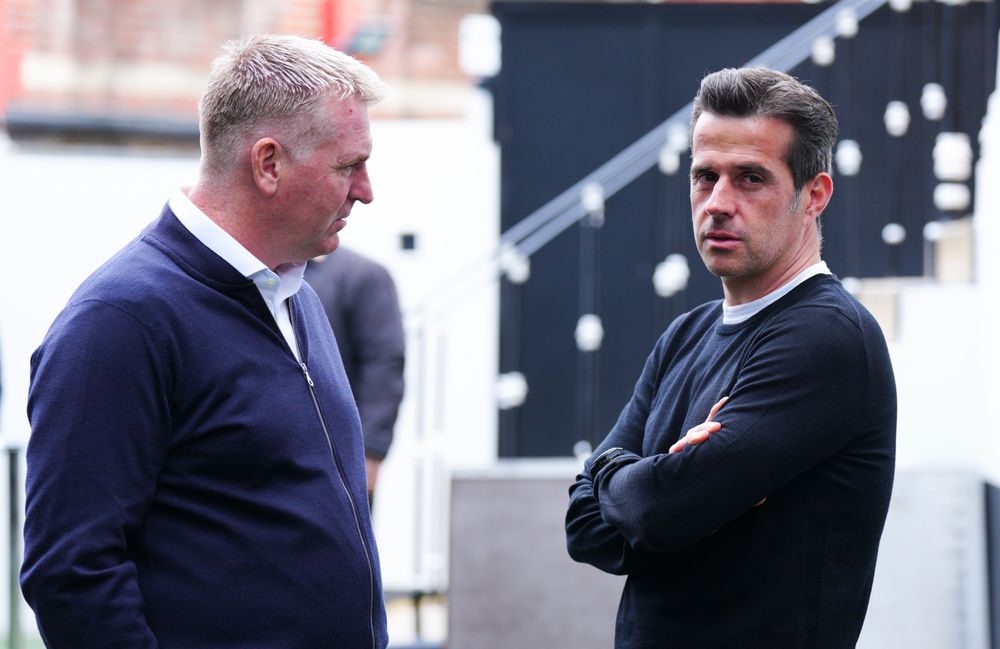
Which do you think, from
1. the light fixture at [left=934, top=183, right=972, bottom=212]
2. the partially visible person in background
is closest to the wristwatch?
the partially visible person in background

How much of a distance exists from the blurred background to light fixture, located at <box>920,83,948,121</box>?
18mm

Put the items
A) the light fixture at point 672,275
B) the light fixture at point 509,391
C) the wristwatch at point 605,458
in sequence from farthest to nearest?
the light fixture at point 509,391
the light fixture at point 672,275
the wristwatch at point 605,458

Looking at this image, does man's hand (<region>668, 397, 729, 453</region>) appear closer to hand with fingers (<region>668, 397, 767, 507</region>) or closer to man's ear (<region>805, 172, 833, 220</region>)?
hand with fingers (<region>668, 397, 767, 507</region>)

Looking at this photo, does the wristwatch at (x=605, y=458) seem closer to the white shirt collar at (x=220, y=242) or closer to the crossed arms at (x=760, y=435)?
the crossed arms at (x=760, y=435)

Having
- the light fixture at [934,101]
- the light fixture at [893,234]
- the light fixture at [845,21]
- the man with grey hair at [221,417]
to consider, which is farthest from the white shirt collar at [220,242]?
the light fixture at [934,101]

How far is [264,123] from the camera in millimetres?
1594

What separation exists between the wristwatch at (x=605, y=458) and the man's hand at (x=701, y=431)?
7.7 inches

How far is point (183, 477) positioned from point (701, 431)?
70 cm

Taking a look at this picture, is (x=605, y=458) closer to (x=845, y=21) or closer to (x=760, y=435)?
(x=760, y=435)

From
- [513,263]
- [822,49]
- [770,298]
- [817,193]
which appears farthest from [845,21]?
[770,298]

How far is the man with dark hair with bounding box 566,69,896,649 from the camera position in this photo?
1.65 metres

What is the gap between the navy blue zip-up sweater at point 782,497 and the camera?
1646 mm

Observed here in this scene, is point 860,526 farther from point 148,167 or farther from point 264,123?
point 148,167

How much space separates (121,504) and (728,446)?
800 millimetres
